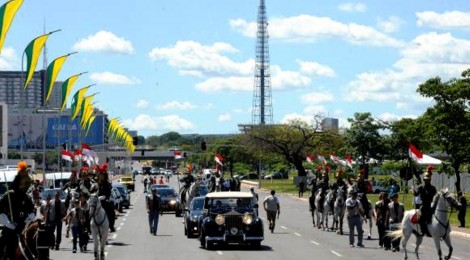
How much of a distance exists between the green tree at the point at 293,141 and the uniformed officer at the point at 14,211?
9192cm

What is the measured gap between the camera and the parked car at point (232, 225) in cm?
2967

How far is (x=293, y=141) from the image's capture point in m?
112

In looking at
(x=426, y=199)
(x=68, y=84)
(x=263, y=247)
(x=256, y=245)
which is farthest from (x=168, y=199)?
(x=426, y=199)

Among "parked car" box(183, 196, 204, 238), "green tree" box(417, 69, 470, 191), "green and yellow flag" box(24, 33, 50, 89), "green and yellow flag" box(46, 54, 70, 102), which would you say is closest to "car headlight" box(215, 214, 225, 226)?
"parked car" box(183, 196, 204, 238)

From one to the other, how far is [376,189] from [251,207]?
190 ft

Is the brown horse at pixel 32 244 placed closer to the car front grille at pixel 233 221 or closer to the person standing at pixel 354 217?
the car front grille at pixel 233 221

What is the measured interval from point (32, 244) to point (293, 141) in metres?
96.5

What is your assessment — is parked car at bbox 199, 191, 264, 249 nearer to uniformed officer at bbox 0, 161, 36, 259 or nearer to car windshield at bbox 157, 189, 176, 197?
uniformed officer at bbox 0, 161, 36, 259

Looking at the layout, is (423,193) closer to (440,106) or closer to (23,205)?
(23,205)

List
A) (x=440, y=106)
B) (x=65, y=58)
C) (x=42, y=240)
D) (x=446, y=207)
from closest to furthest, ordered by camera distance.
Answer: (x=42, y=240) < (x=446, y=207) < (x=65, y=58) < (x=440, y=106)

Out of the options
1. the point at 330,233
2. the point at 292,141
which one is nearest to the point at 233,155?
the point at 292,141

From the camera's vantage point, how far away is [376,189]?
86812mm

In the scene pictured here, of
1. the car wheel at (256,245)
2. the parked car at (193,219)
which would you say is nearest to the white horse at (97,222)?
the car wheel at (256,245)

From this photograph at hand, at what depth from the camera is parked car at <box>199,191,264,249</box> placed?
2967 centimetres
